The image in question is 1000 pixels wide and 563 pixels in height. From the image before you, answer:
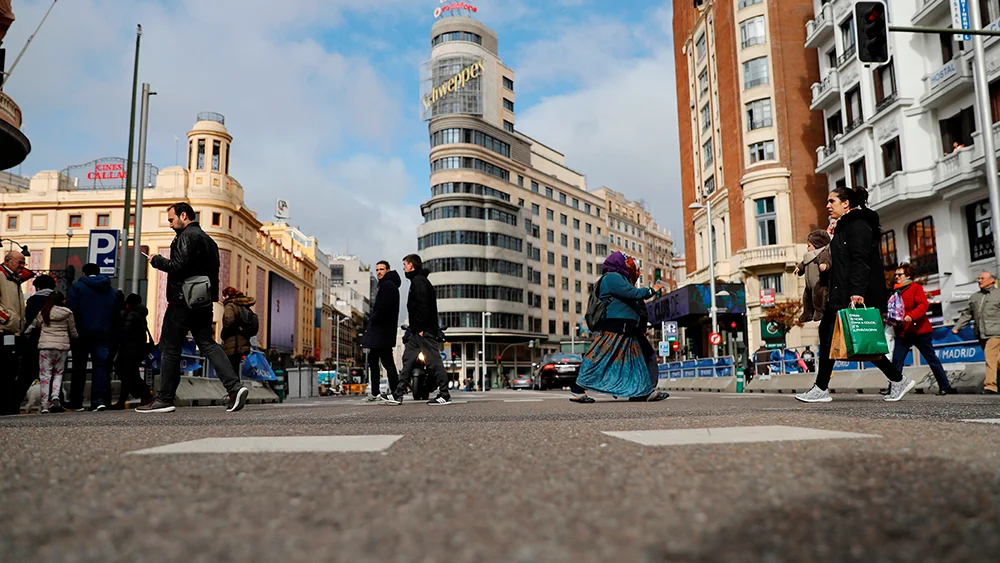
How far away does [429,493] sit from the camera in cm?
199

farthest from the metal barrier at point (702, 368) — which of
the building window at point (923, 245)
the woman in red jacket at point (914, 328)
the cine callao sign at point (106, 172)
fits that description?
the cine callao sign at point (106, 172)

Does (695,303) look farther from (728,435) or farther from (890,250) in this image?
(728,435)

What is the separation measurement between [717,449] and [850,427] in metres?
1.50

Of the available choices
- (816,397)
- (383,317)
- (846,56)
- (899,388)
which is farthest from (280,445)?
(846,56)

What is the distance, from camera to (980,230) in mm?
23047

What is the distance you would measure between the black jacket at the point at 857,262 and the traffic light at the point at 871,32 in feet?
16.5

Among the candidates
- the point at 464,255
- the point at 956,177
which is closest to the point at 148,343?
the point at 956,177

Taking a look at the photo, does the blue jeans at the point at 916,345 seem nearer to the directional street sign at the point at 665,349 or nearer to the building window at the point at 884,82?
the building window at the point at 884,82

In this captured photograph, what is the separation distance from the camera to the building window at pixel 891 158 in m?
26.0

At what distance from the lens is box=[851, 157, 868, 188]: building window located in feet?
94.0

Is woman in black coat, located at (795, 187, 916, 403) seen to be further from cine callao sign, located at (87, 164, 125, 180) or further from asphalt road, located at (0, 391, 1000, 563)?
cine callao sign, located at (87, 164, 125, 180)

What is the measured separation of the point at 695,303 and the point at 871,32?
→ 111 feet

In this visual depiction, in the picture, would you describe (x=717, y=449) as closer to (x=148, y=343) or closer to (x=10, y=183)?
(x=148, y=343)

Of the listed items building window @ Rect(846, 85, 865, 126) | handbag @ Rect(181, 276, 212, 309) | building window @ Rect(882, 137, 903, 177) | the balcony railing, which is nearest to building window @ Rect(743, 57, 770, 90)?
the balcony railing
